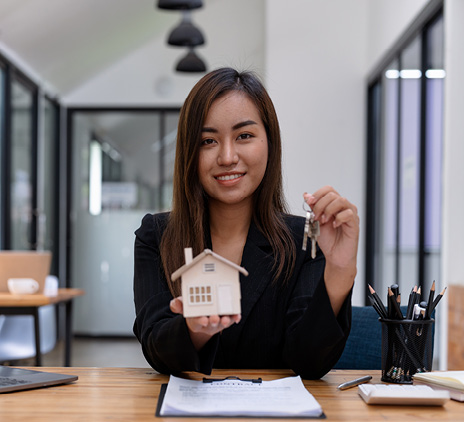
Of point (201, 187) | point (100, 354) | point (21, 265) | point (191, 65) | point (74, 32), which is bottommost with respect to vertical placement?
point (100, 354)

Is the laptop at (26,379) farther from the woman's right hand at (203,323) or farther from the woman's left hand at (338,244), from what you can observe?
the woman's left hand at (338,244)

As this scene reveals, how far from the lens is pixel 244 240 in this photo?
1677mm

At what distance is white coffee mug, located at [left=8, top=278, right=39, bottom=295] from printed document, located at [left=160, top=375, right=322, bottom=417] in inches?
111

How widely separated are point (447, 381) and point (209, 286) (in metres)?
0.45

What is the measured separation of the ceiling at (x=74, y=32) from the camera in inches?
218

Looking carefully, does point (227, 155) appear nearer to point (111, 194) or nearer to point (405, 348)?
point (405, 348)

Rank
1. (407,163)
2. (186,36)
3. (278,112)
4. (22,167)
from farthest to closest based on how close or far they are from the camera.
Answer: (22,167)
(278,112)
(186,36)
(407,163)

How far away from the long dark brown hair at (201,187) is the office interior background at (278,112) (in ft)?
1.57

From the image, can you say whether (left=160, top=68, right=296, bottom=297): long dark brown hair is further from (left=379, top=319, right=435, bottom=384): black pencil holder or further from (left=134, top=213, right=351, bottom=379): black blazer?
(left=379, top=319, right=435, bottom=384): black pencil holder

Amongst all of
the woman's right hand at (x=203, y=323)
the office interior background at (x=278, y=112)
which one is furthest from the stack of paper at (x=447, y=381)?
the office interior background at (x=278, y=112)

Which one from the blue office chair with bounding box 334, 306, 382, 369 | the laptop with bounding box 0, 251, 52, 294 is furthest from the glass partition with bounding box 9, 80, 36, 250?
the blue office chair with bounding box 334, 306, 382, 369

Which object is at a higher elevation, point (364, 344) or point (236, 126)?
point (236, 126)

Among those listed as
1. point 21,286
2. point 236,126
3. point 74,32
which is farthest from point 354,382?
point 74,32

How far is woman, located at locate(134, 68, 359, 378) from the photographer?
140 centimetres
